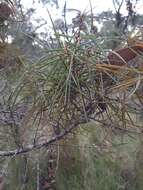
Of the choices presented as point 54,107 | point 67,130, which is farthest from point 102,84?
point 67,130

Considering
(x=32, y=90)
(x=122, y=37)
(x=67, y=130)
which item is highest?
(x=122, y=37)

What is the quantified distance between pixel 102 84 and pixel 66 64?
13 cm

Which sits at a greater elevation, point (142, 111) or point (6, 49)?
point (6, 49)

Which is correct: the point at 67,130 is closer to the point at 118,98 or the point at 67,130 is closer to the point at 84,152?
the point at 118,98

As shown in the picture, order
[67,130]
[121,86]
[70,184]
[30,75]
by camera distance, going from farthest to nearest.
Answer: [70,184]
[67,130]
[30,75]
[121,86]

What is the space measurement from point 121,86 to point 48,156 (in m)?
2.88

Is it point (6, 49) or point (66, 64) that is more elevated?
point (6, 49)

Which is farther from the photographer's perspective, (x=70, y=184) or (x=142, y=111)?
(x=70, y=184)

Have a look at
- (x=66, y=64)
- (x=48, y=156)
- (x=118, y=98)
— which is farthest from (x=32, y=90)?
(x=48, y=156)

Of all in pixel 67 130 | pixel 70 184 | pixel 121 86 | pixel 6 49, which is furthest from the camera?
pixel 70 184

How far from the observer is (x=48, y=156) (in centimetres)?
415

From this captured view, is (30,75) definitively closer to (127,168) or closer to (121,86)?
(121,86)

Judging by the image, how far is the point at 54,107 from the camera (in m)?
1.44

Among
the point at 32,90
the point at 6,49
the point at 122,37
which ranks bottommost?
the point at 32,90
